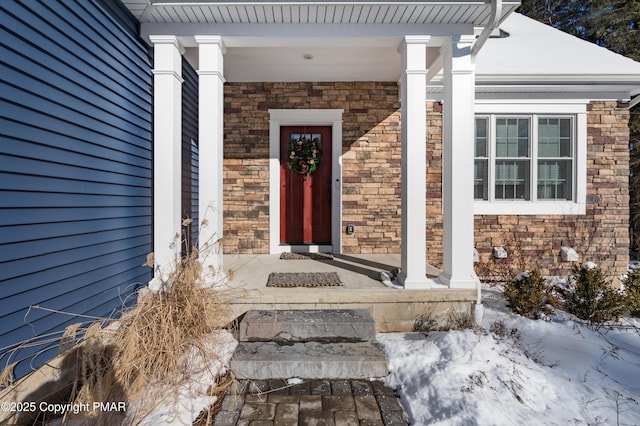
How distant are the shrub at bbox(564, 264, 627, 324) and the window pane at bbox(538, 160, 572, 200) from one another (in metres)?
1.68

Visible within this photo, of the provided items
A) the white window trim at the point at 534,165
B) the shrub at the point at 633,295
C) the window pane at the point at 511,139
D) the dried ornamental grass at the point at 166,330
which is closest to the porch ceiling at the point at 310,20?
the white window trim at the point at 534,165

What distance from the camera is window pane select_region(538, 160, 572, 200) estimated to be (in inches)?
183

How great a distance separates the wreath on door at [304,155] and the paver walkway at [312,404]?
3.17m

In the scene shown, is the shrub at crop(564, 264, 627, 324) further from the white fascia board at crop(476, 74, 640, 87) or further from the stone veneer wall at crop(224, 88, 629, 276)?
the white fascia board at crop(476, 74, 640, 87)

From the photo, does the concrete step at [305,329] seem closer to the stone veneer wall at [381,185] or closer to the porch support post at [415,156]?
the porch support post at [415,156]

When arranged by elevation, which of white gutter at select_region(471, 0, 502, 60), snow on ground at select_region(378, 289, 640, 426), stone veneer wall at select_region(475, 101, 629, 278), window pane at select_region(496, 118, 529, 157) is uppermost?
white gutter at select_region(471, 0, 502, 60)

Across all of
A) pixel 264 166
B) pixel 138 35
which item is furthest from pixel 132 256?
pixel 264 166

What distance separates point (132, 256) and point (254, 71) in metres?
2.77

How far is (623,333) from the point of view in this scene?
114 inches

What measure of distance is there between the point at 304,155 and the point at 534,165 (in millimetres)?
3301

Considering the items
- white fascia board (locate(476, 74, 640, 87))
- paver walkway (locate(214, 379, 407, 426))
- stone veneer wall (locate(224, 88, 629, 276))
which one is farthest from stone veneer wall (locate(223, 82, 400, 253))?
paver walkway (locate(214, 379, 407, 426))

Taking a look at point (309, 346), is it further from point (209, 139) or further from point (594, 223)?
point (594, 223)

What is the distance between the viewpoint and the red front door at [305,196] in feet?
15.8

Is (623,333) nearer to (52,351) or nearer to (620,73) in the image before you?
(620,73)
